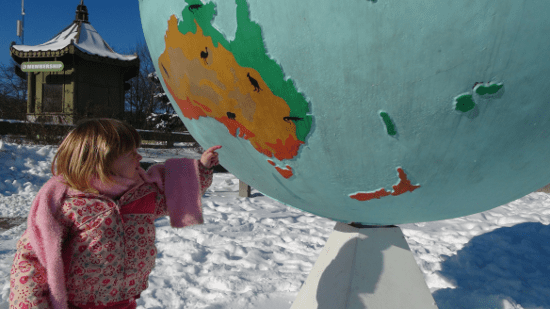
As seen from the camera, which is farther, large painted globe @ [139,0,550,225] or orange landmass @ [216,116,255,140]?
orange landmass @ [216,116,255,140]

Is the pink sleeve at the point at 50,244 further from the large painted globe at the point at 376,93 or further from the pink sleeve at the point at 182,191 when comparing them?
the large painted globe at the point at 376,93

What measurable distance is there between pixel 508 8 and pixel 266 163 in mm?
861

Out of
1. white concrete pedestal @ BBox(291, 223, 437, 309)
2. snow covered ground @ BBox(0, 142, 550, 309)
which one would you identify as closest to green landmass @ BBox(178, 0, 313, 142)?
white concrete pedestal @ BBox(291, 223, 437, 309)

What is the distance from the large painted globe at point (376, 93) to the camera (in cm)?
97

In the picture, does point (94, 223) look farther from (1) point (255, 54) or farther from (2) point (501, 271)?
(2) point (501, 271)

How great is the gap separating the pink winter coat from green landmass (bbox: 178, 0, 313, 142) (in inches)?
18.2

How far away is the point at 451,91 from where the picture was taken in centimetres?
102

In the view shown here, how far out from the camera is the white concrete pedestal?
1728 millimetres

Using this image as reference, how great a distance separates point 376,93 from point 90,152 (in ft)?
3.05

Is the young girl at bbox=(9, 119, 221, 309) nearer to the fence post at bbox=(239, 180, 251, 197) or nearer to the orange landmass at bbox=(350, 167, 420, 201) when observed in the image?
the orange landmass at bbox=(350, 167, 420, 201)

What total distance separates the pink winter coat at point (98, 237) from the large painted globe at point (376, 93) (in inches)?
11.2

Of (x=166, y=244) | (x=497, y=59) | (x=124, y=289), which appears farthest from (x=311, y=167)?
(x=166, y=244)

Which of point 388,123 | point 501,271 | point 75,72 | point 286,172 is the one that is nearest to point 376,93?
point 388,123

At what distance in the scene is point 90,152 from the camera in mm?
1257
